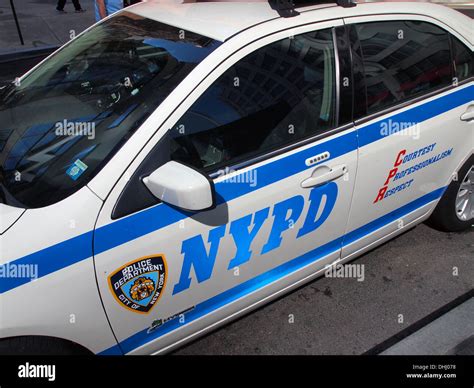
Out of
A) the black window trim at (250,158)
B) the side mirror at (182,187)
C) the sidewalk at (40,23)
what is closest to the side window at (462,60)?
the black window trim at (250,158)

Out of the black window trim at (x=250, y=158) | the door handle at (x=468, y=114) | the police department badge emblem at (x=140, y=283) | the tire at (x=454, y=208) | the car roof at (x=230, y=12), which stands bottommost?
the tire at (x=454, y=208)

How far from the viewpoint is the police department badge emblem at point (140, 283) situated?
1.84 metres

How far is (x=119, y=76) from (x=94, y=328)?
3.73ft

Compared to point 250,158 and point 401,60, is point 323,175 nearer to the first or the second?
point 250,158

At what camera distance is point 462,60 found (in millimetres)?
2902

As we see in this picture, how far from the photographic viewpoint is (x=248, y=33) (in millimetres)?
2119

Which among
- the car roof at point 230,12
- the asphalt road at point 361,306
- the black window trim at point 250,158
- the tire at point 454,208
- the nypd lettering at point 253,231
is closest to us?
the black window trim at point 250,158

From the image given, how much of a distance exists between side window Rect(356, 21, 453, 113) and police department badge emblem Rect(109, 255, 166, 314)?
1366 mm

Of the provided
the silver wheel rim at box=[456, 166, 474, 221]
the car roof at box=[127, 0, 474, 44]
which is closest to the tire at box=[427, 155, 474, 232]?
the silver wheel rim at box=[456, 166, 474, 221]

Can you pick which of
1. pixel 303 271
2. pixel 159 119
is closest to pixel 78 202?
pixel 159 119

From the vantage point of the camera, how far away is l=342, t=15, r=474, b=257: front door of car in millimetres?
2453

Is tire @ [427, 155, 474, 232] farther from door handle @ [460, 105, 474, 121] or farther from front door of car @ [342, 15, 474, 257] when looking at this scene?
door handle @ [460, 105, 474, 121]

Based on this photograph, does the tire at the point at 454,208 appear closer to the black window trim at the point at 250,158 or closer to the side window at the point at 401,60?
the side window at the point at 401,60

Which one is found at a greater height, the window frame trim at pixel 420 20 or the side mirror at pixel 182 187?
the window frame trim at pixel 420 20
